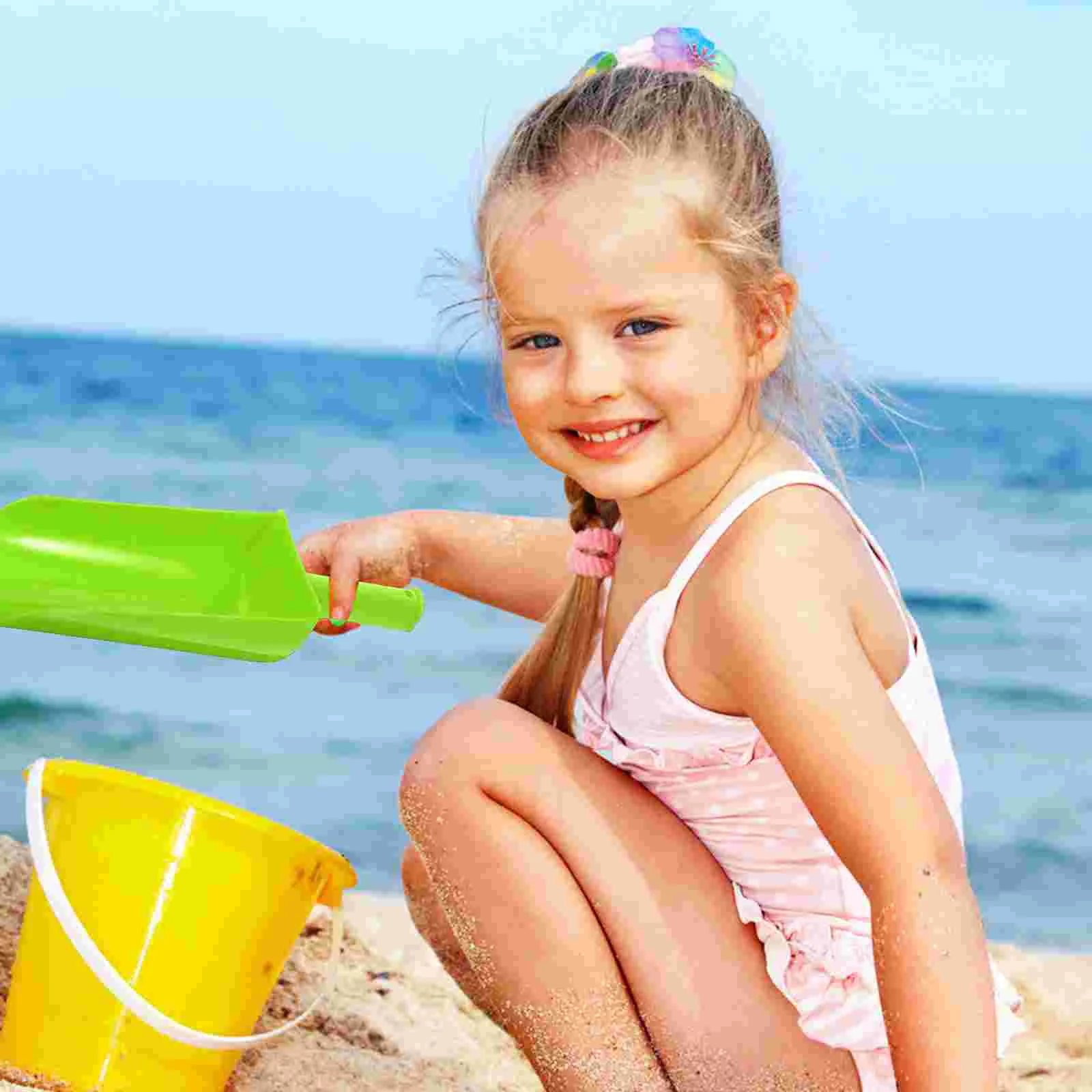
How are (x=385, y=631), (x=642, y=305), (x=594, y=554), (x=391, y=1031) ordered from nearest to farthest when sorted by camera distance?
(x=642, y=305) → (x=594, y=554) → (x=391, y=1031) → (x=385, y=631)

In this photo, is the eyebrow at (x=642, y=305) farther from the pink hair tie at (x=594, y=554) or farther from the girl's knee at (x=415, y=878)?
the girl's knee at (x=415, y=878)

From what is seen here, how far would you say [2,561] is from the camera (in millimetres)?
1703

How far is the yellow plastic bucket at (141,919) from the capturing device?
4.95 ft

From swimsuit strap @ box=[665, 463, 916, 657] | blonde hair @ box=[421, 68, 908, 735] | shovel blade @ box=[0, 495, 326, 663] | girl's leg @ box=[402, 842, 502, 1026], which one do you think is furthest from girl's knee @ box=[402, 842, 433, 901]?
blonde hair @ box=[421, 68, 908, 735]

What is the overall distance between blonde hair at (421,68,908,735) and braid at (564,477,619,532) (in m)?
0.22

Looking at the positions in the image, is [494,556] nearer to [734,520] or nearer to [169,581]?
[169,581]

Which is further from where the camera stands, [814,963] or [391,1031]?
[391,1031]

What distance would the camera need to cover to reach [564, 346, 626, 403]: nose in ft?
4.60

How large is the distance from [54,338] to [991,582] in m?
10.8

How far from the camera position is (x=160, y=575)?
173cm

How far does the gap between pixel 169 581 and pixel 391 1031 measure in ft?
1.98

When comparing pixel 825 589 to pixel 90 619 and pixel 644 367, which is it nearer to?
pixel 644 367

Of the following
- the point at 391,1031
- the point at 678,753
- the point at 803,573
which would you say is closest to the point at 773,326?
the point at 803,573

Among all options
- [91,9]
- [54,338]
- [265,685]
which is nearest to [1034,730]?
[265,685]
